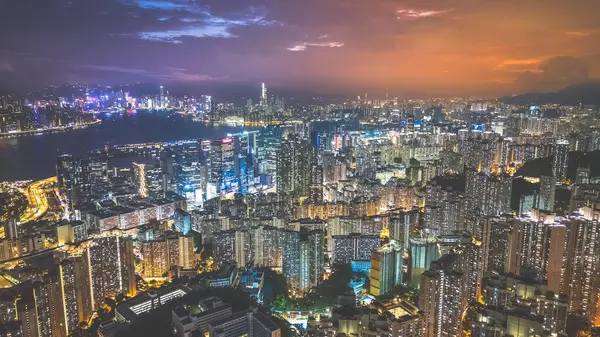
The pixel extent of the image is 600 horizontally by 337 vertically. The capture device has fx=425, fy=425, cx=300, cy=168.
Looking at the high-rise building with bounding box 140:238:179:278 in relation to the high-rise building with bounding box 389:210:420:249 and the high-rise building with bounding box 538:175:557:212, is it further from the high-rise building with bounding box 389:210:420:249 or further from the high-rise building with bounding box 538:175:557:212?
the high-rise building with bounding box 538:175:557:212

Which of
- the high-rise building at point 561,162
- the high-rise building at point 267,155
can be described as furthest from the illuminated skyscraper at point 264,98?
the high-rise building at point 561,162

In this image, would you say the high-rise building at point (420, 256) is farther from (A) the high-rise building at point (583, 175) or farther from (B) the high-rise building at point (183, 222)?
(A) the high-rise building at point (583, 175)

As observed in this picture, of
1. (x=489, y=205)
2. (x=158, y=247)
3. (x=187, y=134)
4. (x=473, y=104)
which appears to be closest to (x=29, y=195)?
(x=158, y=247)

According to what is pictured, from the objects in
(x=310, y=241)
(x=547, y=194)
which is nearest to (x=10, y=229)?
(x=310, y=241)

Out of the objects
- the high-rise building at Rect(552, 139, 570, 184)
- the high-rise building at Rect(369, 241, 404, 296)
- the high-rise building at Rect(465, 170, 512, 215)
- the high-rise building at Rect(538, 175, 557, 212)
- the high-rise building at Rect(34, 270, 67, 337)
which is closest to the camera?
the high-rise building at Rect(34, 270, 67, 337)

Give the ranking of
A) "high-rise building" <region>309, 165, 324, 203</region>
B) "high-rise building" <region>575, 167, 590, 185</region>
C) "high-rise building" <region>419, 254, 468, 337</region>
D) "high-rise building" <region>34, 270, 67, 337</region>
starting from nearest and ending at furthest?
1. "high-rise building" <region>419, 254, 468, 337</region>
2. "high-rise building" <region>34, 270, 67, 337</region>
3. "high-rise building" <region>575, 167, 590, 185</region>
4. "high-rise building" <region>309, 165, 324, 203</region>

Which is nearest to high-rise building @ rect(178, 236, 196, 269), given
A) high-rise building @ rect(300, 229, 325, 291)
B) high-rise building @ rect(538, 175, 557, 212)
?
high-rise building @ rect(300, 229, 325, 291)

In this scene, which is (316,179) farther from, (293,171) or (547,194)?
(547,194)
